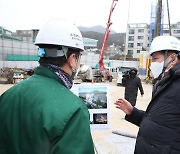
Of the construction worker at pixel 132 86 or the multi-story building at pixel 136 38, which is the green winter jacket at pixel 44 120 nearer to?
the construction worker at pixel 132 86

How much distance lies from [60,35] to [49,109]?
1.68 ft

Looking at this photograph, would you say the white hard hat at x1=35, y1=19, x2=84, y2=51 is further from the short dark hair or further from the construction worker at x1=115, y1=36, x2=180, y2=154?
the construction worker at x1=115, y1=36, x2=180, y2=154

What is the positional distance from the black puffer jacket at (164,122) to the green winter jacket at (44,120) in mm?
903

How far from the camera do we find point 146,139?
2.07m

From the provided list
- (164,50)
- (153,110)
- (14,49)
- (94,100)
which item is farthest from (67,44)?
(14,49)

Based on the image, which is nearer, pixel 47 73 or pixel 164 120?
pixel 47 73

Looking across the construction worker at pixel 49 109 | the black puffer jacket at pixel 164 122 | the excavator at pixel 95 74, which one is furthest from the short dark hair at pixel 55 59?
the excavator at pixel 95 74

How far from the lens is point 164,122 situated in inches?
75.5

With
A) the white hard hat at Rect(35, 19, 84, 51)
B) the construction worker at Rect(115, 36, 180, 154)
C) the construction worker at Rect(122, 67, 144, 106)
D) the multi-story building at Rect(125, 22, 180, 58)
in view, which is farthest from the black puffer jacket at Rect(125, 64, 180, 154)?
the multi-story building at Rect(125, 22, 180, 58)

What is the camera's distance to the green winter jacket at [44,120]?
114 cm

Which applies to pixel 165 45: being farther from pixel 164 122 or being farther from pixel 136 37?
pixel 136 37

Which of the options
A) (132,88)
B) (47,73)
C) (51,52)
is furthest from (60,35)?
(132,88)

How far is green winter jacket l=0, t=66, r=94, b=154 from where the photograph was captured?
44.9 inches

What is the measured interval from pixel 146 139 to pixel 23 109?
123 cm
